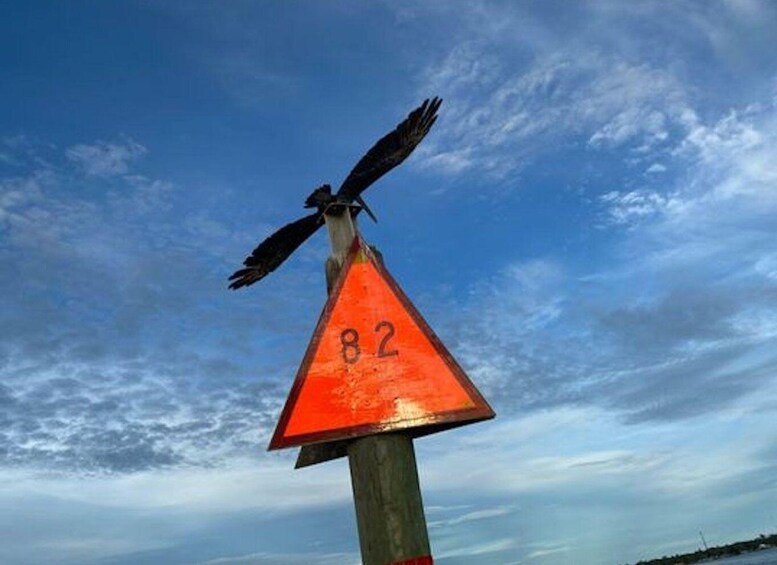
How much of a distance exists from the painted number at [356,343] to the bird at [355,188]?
875 millimetres

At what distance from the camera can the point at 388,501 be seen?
3008mm

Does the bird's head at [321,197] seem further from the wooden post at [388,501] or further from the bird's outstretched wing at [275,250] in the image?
the wooden post at [388,501]

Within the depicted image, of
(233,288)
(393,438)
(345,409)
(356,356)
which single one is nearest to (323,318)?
(356,356)

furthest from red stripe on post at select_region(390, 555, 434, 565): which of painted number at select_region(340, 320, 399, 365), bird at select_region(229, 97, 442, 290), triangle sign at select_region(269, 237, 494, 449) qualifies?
bird at select_region(229, 97, 442, 290)

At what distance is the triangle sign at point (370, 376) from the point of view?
319cm

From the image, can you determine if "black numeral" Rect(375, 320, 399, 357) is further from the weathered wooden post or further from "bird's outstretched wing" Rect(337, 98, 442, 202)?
"bird's outstretched wing" Rect(337, 98, 442, 202)

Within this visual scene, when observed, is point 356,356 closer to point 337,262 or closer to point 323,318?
point 323,318

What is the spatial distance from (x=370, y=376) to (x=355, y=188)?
1.21 meters

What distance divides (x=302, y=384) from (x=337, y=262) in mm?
775

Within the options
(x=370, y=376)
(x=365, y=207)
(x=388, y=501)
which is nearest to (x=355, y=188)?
(x=365, y=207)

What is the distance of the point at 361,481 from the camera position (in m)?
3.12

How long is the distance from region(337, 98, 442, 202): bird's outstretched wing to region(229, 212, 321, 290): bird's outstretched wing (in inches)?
14.7

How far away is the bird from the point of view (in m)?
3.73

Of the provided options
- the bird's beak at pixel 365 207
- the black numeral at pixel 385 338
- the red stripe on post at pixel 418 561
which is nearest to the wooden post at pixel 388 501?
the red stripe on post at pixel 418 561
